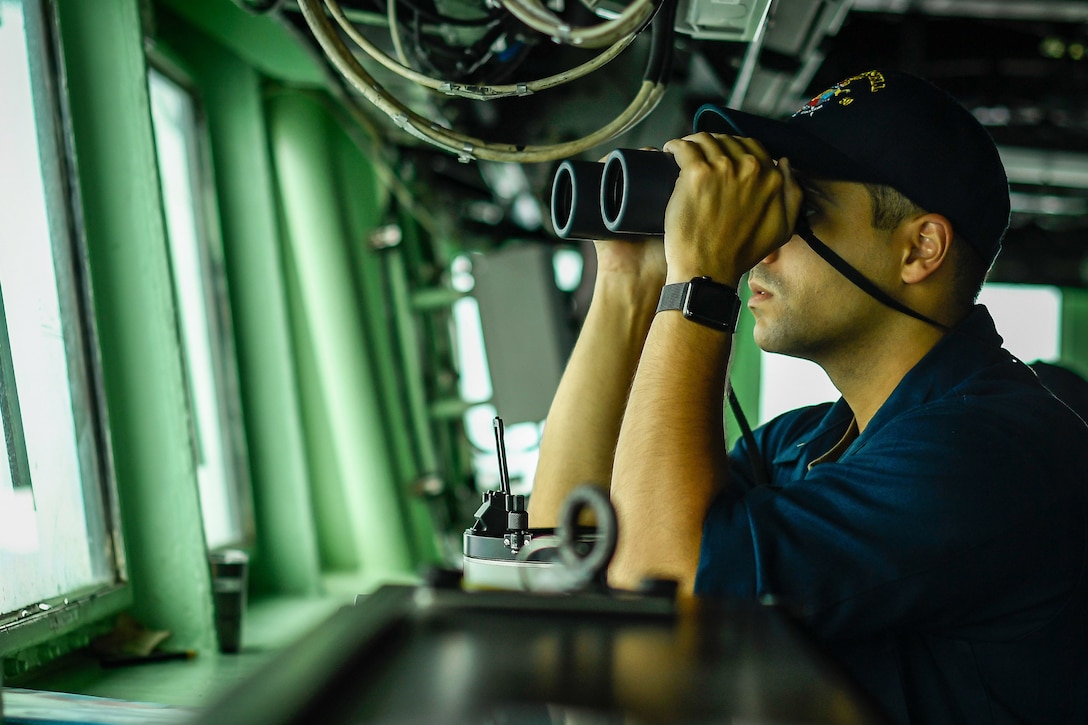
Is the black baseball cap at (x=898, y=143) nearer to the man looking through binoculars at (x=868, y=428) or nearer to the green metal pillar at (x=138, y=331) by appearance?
the man looking through binoculars at (x=868, y=428)

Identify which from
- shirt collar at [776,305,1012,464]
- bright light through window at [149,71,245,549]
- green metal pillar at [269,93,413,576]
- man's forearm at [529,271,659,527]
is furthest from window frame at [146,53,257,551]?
shirt collar at [776,305,1012,464]

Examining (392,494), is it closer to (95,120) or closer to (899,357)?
(95,120)

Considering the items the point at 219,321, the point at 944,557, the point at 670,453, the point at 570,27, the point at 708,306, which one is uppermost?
the point at 570,27

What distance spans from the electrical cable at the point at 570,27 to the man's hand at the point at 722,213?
0.53 ft

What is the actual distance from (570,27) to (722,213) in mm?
230

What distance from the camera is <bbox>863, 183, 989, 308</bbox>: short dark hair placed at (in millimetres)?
951

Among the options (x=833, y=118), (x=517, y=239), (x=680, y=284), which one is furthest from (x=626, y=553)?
(x=517, y=239)

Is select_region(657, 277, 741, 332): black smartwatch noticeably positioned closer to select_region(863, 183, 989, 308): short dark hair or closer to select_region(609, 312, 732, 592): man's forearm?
select_region(609, 312, 732, 592): man's forearm

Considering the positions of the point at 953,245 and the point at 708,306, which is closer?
the point at 708,306

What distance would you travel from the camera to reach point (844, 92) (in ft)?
3.18

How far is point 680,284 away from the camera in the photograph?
0.85 metres

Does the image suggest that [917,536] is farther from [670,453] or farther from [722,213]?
[722,213]

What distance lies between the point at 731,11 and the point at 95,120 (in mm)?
Result: 956

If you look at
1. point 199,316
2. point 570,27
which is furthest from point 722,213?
point 199,316
